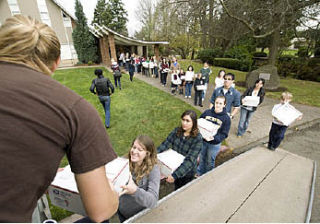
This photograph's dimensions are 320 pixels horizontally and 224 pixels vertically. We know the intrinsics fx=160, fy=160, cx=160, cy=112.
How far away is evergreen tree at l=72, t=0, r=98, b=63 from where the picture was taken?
62.2 feet

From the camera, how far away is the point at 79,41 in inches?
770

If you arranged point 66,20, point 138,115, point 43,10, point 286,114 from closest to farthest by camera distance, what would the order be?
1. point 286,114
2. point 138,115
3. point 43,10
4. point 66,20

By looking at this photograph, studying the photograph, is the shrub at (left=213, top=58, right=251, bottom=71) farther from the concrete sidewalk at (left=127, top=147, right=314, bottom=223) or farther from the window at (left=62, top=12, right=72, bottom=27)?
the window at (left=62, top=12, right=72, bottom=27)

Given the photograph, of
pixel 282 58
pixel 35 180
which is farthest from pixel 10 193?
pixel 282 58

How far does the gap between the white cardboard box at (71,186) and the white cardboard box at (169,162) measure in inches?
28.0

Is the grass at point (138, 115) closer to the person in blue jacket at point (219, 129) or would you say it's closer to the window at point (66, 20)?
the person in blue jacket at point (219, 129)

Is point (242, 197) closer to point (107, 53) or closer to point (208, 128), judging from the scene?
point (208, 128)

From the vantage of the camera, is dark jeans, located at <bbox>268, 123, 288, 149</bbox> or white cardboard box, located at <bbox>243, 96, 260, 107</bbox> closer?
dark jeans, located at <bbox>268, 123, 288, 149</bbox>

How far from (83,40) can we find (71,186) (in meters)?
22.3

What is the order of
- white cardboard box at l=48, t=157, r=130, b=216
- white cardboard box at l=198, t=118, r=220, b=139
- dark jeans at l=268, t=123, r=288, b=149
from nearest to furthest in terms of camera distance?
1. white cardboard box at l=48, t=157, r=130, b=216
2. white cardboard box at l=198, t=118, r=220, b=139
3. dark jeans at l=268, t=123, r=288, b=149

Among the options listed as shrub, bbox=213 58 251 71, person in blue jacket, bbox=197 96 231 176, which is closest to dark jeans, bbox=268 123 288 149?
person in blue jacket, bbox=197 96 231 176

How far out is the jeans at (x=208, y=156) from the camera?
324 cm

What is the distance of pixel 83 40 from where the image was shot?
776 inches

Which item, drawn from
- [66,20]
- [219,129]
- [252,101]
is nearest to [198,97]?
[252,101]
